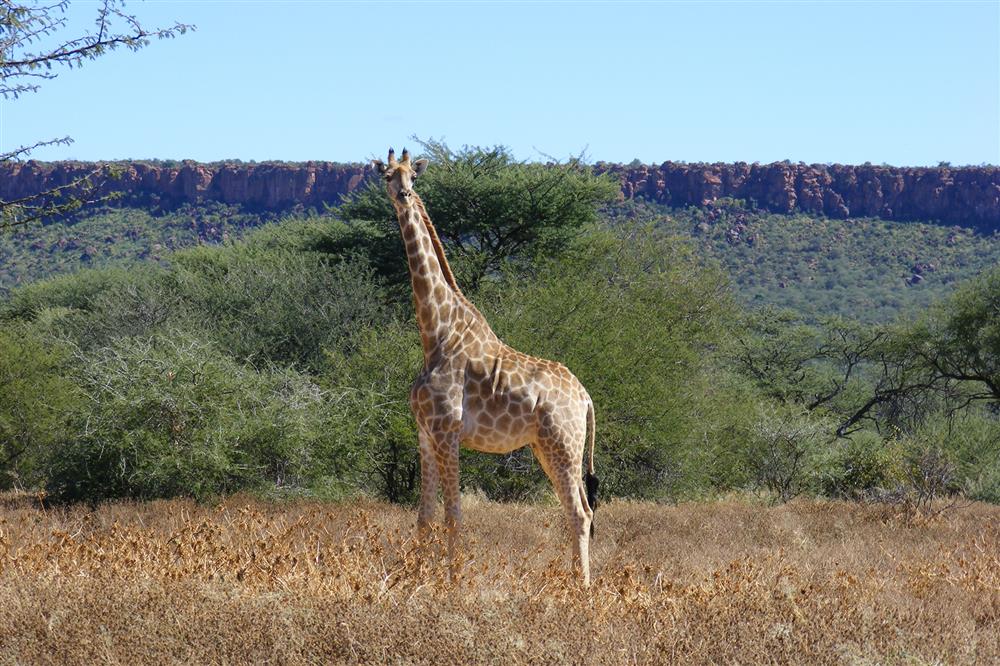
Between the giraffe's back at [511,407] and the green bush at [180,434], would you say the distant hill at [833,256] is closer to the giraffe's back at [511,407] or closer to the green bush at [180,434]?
the green bush at [180,434]

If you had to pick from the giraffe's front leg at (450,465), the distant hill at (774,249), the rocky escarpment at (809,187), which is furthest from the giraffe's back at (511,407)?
the rocky escarpment at (809,187)

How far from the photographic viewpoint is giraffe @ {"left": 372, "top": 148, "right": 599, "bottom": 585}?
28.2 ft

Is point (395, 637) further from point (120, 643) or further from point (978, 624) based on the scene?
point (978, 624)

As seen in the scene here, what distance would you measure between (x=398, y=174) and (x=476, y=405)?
5.99 feet

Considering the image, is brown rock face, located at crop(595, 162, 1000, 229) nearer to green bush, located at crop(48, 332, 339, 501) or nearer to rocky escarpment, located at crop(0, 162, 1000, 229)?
rocky escarpment, located at crop(0, 162, 1000, 229)

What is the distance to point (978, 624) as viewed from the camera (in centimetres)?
725

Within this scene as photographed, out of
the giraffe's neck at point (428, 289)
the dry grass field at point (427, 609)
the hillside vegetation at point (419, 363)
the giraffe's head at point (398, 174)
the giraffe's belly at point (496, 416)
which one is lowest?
the hillside vegetation at point (419, 363)

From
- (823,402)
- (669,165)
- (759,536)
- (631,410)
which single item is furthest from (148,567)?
(669,165)

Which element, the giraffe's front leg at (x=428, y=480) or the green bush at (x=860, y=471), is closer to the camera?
the giraffe's front leg at (x=428, y=480)

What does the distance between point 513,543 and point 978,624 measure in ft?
15.6

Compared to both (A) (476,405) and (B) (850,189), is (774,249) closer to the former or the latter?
(B) (850,189)

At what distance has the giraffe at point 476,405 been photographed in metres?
8.61

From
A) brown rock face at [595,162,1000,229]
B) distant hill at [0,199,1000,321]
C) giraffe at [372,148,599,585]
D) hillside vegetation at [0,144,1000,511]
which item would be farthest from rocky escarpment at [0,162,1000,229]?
giraffe at [372,148,599,585]

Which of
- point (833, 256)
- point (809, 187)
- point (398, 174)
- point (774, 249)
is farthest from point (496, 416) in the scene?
point (809, 187)
